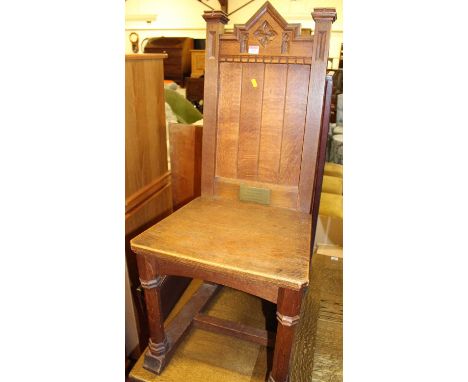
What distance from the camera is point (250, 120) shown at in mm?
1173

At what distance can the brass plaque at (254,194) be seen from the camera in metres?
1.20

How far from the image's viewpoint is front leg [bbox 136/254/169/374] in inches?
37.1

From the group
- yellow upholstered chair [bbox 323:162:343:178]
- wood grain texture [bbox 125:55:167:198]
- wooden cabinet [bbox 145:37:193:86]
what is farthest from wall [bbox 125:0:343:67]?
wood grain texture [bbox 125:55:167:198]

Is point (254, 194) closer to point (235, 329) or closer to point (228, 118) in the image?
point (228, 118)

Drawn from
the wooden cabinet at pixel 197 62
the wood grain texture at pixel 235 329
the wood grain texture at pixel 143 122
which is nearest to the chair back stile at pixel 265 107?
the wood grain texture at pixel 143 122

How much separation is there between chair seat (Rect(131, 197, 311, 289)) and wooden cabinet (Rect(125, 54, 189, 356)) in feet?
1.45

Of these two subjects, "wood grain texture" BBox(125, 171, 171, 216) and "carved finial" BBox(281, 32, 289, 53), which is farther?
"wood grain texture" BBox(125, 171, 171, 216)

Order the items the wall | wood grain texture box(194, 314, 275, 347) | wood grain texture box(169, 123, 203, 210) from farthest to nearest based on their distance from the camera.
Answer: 1. the wall
2. wood grain texture box(169, 123, 203, 210)
3. wood grain texture box(194, 314, 275, 347)

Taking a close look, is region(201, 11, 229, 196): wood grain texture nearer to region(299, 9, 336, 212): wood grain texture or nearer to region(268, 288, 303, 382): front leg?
region(299, 9, 336, 212): wood grain texture

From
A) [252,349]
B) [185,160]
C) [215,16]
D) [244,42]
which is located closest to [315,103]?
[244,42]

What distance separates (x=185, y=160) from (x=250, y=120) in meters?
0.60
